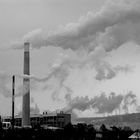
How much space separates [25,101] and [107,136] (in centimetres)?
3818

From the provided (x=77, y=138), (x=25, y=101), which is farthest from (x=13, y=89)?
(x=25, y=101)

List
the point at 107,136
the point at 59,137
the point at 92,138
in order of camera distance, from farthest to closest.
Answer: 1. the point at 107,136
2. the point at 92,138
3. the point at 59,137

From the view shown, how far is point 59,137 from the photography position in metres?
108

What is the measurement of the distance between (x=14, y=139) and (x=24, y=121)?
174 feet

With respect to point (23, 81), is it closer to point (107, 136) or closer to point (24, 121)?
point (24, 121)

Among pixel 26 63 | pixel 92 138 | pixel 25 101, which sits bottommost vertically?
pixel 92 138

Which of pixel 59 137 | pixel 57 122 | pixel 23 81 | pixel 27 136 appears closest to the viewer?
pixel 27 136

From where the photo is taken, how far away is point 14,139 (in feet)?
307

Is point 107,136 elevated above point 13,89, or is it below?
below

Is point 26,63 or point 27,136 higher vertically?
point 26,63

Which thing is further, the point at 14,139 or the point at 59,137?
the point at 59,137

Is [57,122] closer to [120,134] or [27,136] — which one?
[120,134]

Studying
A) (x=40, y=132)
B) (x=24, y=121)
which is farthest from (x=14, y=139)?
(x=24, y=121)

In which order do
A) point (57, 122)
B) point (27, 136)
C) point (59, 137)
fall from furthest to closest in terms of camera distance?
point (57, 122), point (59, 137), point (27, 136)
